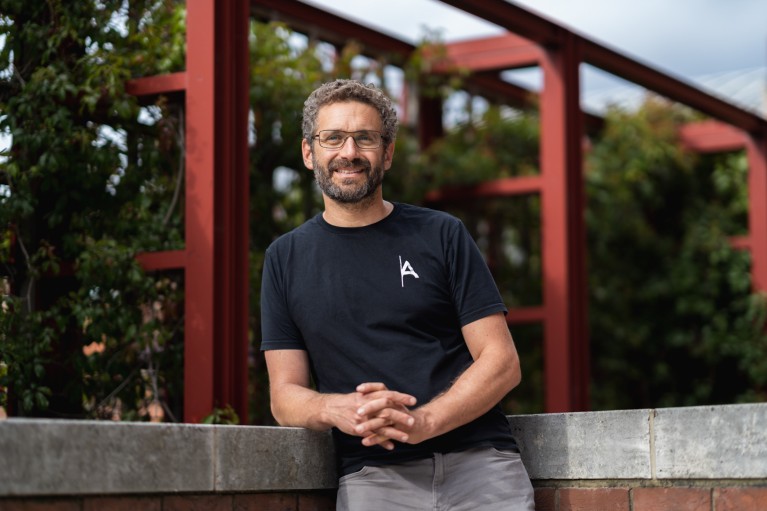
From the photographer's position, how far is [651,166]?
1165 cm

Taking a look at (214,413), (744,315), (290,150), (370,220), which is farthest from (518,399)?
(370,220)

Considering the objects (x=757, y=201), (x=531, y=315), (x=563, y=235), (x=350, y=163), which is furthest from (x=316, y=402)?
(x=757, y=201)

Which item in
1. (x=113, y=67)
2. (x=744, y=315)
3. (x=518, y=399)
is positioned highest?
(x=113, y=67)

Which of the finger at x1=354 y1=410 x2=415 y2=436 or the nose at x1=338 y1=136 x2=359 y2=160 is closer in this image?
the finger at x1=354 y1=410 x2=415 y2=436

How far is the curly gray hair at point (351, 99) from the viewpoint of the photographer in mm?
3492

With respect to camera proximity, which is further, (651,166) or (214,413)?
(651,166)

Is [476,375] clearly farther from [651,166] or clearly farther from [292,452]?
[651,166]

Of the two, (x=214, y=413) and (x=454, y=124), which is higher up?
(x=454, y=124)

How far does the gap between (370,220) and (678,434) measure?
3.34ft

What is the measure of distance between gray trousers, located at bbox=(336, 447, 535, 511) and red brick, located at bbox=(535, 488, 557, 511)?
254 mm

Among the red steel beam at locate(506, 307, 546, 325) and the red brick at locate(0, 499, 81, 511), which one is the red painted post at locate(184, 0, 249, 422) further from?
the red steel beam at locate(506, 307, 546, 325)

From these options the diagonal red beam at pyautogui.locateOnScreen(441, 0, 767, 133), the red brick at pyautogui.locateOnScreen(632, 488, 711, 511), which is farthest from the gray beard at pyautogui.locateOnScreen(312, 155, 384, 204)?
the diagonal red beam at pyautogui.locateOnScreen(441, 0, 767, 133)

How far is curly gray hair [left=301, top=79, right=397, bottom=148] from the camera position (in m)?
3.49

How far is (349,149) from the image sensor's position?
3443mm
